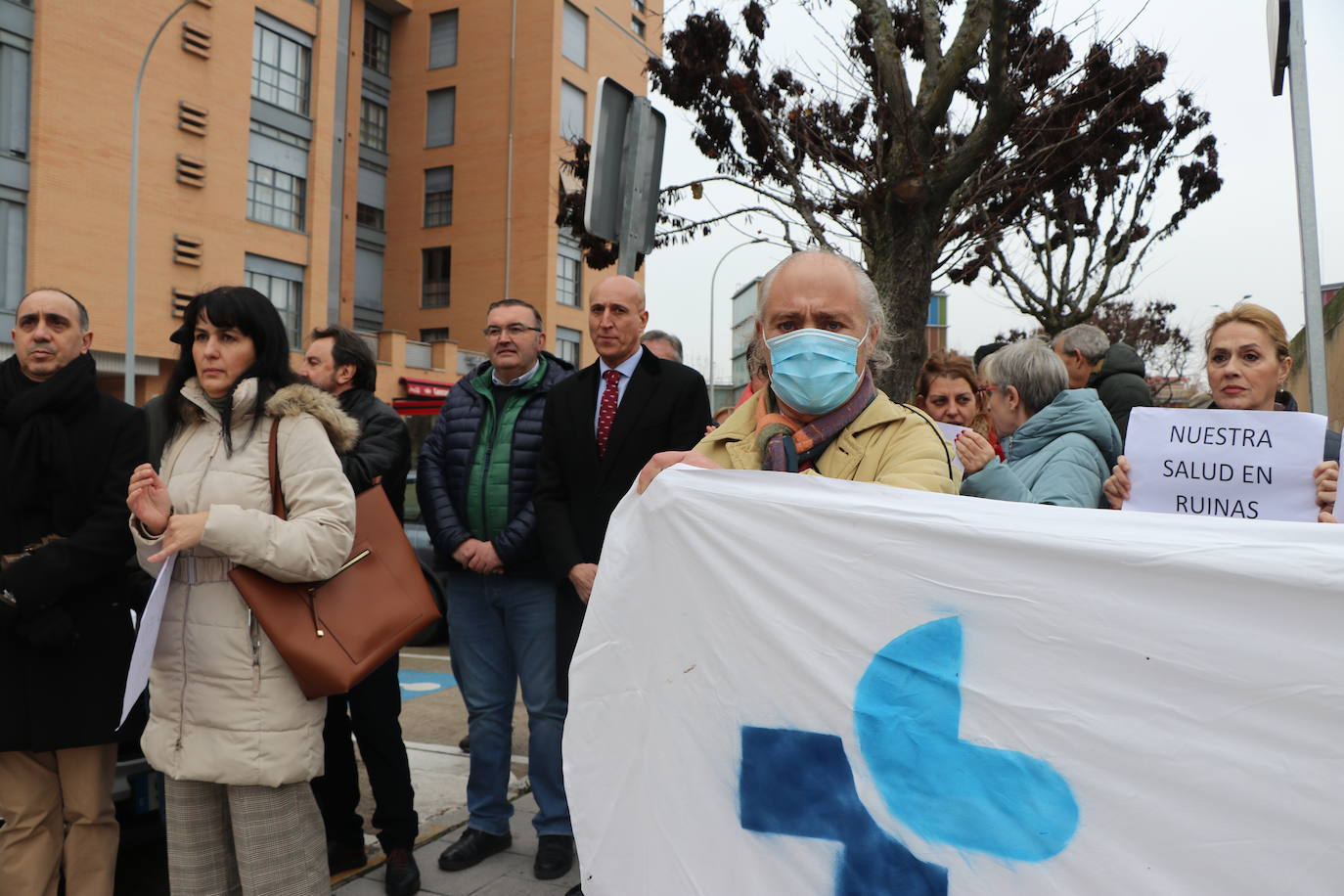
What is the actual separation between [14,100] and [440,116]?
16760mm

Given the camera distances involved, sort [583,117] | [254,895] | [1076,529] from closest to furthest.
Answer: [1076,529] < [254,895] < [583,117]

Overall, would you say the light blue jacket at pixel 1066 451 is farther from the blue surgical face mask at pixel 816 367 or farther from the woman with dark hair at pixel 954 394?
the blue surgical face mask at pixel 816 367

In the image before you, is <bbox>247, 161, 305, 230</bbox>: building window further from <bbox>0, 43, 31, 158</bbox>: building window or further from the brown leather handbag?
the brown leather handbag

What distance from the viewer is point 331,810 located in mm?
3643

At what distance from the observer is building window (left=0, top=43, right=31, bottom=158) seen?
1928 cm

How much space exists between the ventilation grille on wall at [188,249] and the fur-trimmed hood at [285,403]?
22.4m

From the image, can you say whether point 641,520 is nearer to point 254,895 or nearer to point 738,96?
point 254,895

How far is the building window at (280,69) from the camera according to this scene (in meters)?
25.1

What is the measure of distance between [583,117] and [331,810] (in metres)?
33.8

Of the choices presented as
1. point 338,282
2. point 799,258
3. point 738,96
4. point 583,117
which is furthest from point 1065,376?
point 583,117

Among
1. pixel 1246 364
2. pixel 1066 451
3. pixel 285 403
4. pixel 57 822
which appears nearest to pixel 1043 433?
pixel 1066 451

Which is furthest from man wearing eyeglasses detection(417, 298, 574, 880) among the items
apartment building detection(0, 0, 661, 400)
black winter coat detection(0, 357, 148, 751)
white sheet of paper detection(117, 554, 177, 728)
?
apartment building detection(0, 0, 661, 400)

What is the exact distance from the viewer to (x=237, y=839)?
8.78 feet

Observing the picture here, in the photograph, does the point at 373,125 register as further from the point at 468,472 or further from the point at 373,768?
the point at 373,768
